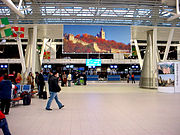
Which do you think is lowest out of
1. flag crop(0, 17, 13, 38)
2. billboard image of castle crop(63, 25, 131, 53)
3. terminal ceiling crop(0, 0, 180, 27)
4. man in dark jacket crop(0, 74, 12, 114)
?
man in dark jacket crop(0, 74, 12, 114)

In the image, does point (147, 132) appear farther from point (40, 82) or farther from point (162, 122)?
point (40, 82)

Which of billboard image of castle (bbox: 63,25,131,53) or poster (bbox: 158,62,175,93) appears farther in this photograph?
billboard image of castle (bbox: 63,25,131,53)

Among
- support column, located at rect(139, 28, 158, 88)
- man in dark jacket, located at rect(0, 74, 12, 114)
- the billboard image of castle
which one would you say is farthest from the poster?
man in dark jacket, located at rect(0, 74, 12, 114)

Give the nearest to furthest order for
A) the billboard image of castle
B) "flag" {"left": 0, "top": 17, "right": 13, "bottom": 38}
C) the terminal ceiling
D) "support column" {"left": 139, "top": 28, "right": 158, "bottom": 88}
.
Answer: "flag" {"left": 0, "top": 17, "right": 13, "bottom": 38}, the terminal ceiling, "support column" {"left": 139, "top": 28, "right": 158, "bottom": 88}, the billboard image of castle

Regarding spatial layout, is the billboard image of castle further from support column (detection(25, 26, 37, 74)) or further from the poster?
the poster

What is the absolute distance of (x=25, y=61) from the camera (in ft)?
68.1

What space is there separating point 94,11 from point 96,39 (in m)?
4.00

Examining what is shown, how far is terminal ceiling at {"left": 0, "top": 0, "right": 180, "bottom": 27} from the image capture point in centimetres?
1769

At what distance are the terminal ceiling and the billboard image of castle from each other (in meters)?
1.06

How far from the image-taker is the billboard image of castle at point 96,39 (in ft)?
74.3

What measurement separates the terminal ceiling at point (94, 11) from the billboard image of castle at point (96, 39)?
106 centimetres

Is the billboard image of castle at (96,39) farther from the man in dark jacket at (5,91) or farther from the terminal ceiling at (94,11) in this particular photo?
the man in dark jacket at (5,91)

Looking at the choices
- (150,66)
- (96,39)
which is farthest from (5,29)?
(96,39)

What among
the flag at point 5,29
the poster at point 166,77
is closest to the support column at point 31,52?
the poster at point 166,77
